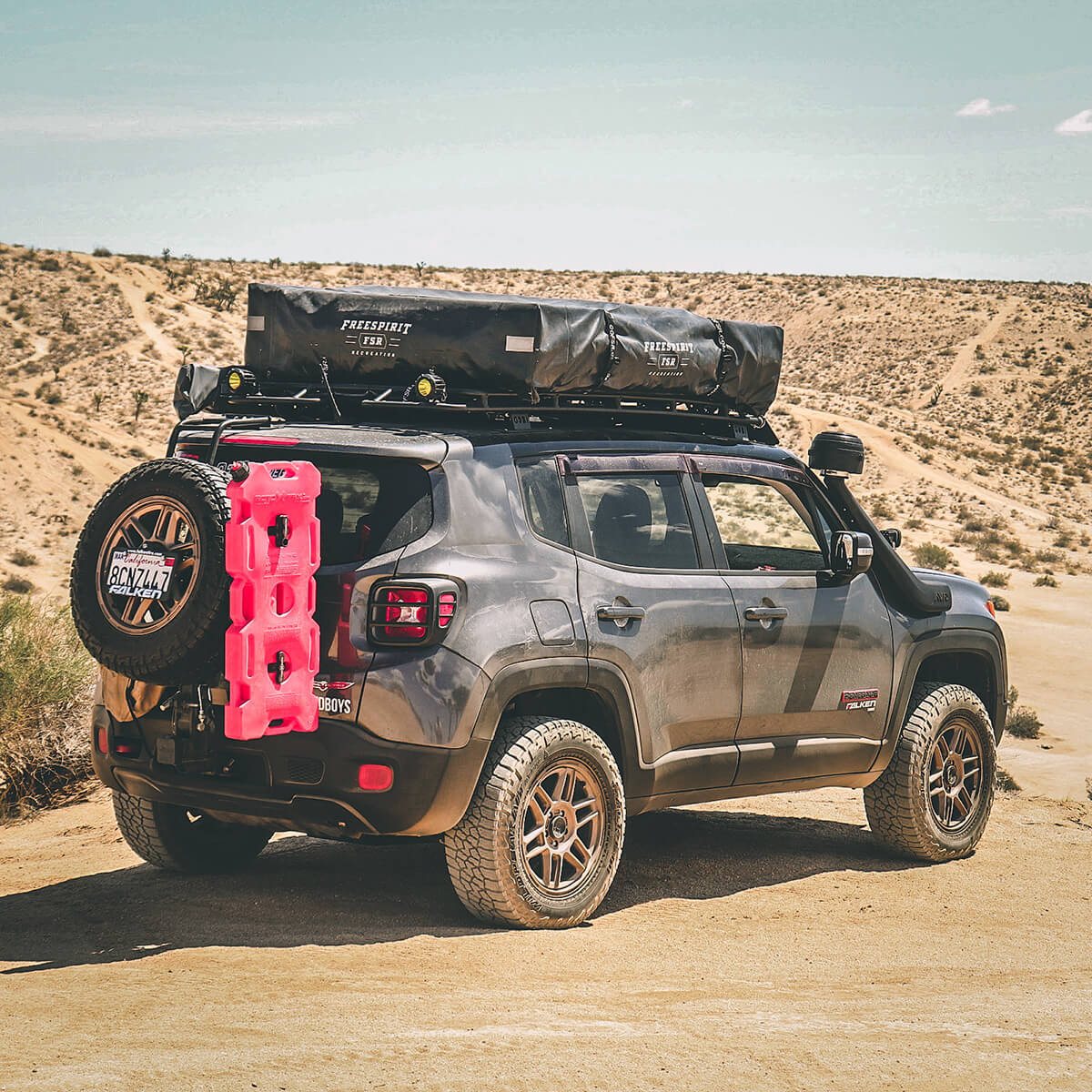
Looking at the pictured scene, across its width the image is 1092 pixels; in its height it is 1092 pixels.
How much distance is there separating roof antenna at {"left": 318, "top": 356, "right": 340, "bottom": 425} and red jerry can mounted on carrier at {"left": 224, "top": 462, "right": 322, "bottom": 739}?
2.92ft

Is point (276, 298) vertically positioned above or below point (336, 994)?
above

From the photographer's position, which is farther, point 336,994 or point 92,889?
point 92,889

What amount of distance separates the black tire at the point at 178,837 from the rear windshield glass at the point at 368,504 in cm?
168

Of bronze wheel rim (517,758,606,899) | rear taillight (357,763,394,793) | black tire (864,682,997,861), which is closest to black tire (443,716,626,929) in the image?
bronze wheel rim (517,758,606,899)

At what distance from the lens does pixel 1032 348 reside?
75000mm

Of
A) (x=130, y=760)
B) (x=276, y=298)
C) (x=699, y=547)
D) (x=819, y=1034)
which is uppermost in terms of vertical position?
(x=276, y=298)

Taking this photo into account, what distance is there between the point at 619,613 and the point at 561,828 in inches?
35.4

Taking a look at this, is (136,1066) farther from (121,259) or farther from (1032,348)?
(1032,348)

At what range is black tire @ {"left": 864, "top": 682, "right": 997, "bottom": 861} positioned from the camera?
7.29 metres

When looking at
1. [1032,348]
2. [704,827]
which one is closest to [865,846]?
[704,827]

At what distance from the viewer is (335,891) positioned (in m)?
6.33

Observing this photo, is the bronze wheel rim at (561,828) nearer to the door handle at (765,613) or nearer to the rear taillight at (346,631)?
the rear taillight at (346,631)

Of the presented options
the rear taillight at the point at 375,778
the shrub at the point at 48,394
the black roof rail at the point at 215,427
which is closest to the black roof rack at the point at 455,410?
the black roof rail at the point at 215,427

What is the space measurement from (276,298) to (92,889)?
2.78 meters
